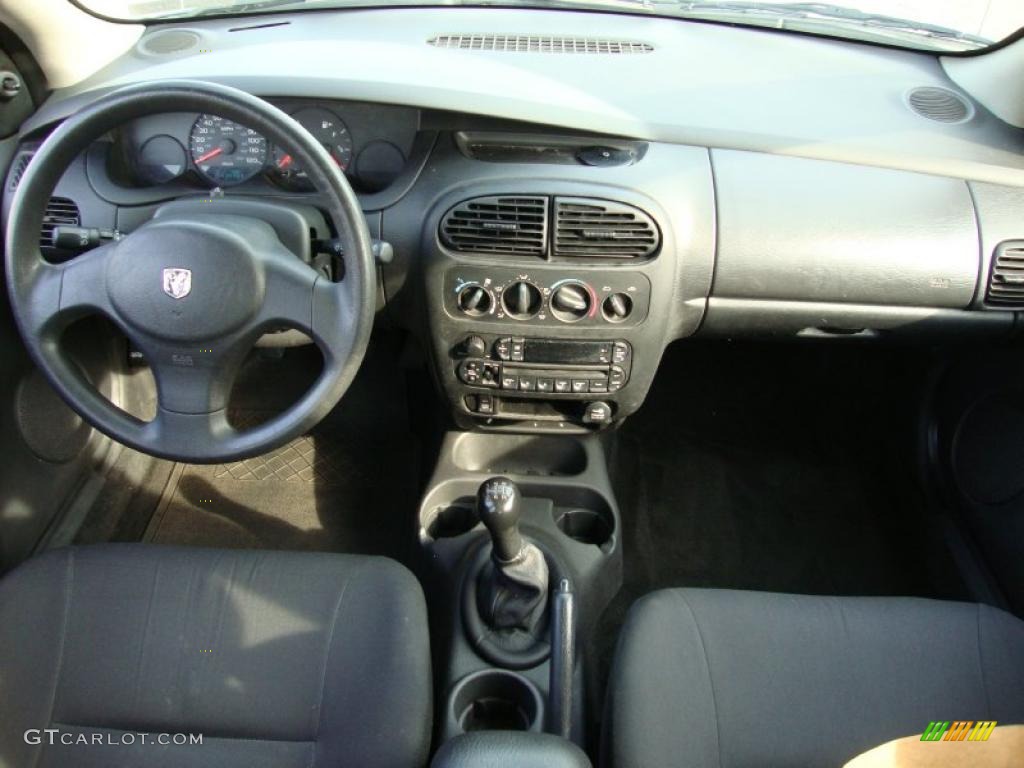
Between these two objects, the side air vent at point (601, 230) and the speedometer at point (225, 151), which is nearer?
the side air vent at point (601, 230)

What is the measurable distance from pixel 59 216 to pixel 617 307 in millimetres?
1043

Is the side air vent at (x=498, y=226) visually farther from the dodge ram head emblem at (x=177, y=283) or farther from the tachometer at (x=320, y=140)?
the dodge ram head emblem at (x=177, y=283)

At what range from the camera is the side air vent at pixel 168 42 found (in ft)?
5.73

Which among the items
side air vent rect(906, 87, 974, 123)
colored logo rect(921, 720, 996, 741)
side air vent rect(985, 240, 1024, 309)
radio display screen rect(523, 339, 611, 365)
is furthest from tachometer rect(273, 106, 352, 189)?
colored logo rect(921, 720, 996, 741)

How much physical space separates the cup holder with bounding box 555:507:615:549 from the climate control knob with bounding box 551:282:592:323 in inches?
20.3

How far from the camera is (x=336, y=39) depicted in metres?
1.69

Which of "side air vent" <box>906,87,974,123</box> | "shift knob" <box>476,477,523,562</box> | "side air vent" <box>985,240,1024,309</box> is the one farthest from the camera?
"side air vent" <box>906,87,974,123</box>

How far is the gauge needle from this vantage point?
155 centimetres

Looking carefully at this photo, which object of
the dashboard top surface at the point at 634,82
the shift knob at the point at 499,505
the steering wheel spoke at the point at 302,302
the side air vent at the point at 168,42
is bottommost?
the shift knob at the point at 499,505

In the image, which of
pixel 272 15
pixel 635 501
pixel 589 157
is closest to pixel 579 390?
pixel 589 157

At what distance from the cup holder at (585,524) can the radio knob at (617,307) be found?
50 centimetres

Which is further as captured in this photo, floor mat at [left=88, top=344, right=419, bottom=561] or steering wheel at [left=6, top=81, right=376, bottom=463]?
floor mat at [left=88, top=344, right=419, bottom=561]

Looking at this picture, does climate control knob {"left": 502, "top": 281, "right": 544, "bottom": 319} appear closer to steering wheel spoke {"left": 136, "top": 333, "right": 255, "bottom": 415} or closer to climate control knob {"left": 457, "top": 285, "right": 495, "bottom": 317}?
climate control knob {"left": 457, "top": 285, "right": 495, "bottom": 317}

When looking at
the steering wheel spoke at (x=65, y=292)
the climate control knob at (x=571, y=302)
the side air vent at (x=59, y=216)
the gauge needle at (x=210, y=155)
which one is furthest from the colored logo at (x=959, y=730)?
the side air vent at (x=59, y=216)
